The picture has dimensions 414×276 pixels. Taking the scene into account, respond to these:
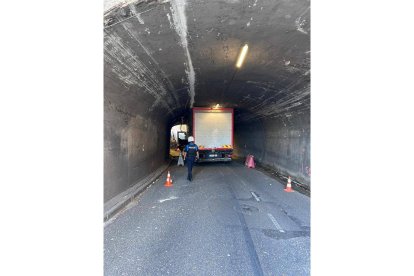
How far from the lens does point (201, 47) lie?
5684 millimetres

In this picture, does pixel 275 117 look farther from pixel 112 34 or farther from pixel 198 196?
pixel 112 34

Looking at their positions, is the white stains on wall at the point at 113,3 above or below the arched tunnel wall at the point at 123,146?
above

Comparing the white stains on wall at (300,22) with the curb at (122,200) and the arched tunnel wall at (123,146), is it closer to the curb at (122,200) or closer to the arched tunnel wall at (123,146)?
the arched tunnel wall at (123,146)

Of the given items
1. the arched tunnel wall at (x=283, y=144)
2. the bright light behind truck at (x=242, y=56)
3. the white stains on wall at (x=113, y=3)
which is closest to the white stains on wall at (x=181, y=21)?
the white stains on wall at (x=113, y=3)

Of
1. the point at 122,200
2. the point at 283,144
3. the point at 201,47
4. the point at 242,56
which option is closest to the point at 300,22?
the point at 242,56

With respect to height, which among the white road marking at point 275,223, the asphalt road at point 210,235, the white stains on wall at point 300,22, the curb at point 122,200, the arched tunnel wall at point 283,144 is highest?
the white stains on wall at point 300,22

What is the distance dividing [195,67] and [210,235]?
200 inches

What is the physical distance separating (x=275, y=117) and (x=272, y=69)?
598 centimetres

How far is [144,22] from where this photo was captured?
4.19 metres

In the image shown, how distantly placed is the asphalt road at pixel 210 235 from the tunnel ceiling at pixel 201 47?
3.44 meters

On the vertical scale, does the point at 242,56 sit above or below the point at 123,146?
above

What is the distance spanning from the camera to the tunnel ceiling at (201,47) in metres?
4.06

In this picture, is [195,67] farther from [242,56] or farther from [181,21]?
[181,21]

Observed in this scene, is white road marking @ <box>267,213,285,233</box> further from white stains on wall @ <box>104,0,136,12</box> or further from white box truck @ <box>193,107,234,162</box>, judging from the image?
white box truck @ <box>193,107,234,162</box>
